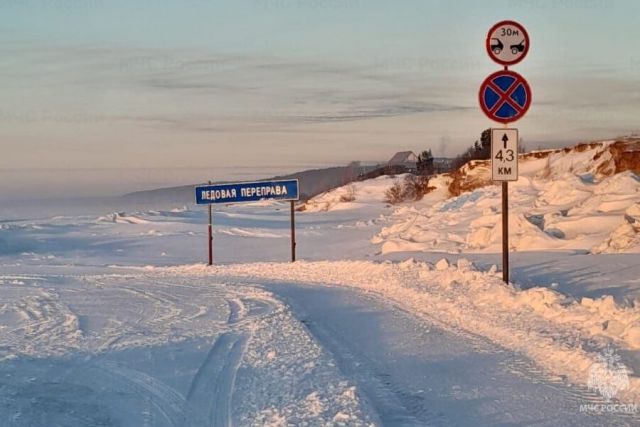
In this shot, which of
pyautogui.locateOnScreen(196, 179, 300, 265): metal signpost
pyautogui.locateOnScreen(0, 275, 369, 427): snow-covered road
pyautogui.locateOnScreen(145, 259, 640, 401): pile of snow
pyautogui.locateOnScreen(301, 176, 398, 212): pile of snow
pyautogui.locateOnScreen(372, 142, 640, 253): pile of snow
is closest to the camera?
pyautogui.locateOnScreen(0, 275, 369, 427): snow-covered road

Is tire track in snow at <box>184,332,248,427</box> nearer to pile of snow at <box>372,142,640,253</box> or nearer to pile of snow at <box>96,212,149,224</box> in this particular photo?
pile of snow at <box>372,142,640,253</box>

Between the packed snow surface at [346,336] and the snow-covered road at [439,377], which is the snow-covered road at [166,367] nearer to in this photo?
the packed snow surface at [346,336]

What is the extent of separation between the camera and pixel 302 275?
753 inches

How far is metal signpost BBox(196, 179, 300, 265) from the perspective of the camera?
79.7ft

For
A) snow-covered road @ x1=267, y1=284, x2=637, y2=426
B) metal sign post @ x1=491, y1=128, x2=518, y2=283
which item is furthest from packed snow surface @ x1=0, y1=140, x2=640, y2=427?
metal sign post @ x1=491, y1=128, x2=518, y2=283

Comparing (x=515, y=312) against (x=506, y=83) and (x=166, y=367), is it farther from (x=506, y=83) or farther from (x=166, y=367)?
(x=166, y=367)

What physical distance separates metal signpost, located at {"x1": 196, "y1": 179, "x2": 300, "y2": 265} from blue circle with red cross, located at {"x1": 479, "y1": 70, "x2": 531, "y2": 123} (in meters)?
12.3

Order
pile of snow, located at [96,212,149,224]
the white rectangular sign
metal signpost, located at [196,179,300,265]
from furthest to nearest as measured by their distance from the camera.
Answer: pile of snow, located at [96,212,149,224] → metal signpost, located at [196,179,300,265] → the white rectangular sign

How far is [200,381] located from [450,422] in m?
2.62

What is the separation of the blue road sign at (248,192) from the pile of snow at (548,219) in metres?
4.01

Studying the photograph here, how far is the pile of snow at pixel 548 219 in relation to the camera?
20453mm

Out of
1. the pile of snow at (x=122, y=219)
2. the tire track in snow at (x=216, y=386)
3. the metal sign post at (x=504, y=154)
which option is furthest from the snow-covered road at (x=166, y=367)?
the pile of snow at (x=122, y=219)

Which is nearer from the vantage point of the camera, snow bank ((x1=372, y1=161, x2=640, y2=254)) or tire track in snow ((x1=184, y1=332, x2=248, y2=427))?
tire track in snow ((x1=184, y1=332, x2=248, y2=427))

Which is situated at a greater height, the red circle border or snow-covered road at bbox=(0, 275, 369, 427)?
the red circle border
